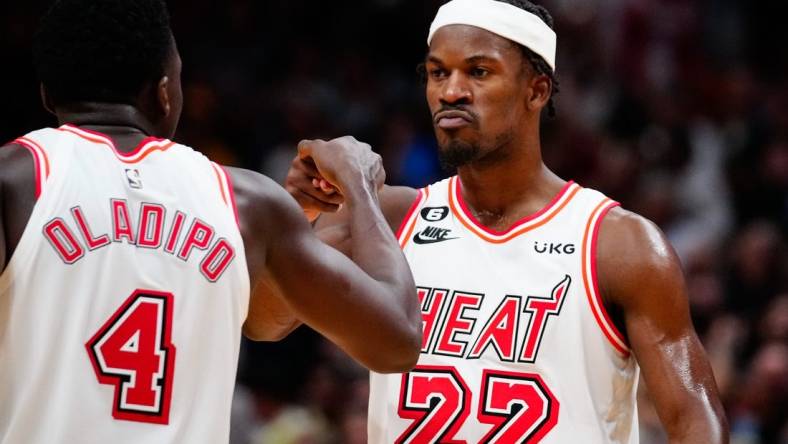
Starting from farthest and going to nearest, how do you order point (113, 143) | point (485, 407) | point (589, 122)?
point (589, 122)
point (485, 407)
point (113, 143)

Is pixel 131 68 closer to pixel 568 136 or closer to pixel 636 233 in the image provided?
pixel 636 233

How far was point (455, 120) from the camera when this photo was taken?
5078 millimetres

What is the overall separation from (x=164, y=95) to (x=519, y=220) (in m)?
1.85

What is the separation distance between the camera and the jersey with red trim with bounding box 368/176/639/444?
187 inches

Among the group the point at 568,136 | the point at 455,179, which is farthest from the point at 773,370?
the point at 455,179

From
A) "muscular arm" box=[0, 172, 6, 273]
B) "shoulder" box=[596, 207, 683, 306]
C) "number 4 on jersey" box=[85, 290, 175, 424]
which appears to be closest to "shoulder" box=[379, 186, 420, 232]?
"shoulder" box=[596, 207, 683, 306]

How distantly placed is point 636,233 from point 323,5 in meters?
7.68

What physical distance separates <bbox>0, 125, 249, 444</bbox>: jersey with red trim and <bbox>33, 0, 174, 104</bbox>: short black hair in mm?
126

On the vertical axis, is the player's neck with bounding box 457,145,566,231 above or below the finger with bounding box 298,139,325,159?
above

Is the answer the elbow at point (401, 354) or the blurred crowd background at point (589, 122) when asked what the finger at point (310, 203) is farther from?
the blurred crowd background at point (589, 122)

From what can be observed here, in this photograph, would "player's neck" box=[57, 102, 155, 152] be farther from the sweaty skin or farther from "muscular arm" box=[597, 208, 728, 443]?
"muscular arm" box=[597, 208, 728, 443]

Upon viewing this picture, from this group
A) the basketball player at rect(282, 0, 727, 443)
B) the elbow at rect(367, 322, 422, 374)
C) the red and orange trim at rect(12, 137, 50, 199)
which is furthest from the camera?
the basketball player at rect(282, 0, 727, 443)

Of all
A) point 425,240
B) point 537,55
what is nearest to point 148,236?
point 425,240

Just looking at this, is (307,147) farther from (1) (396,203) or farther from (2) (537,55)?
(2) (537,55)
